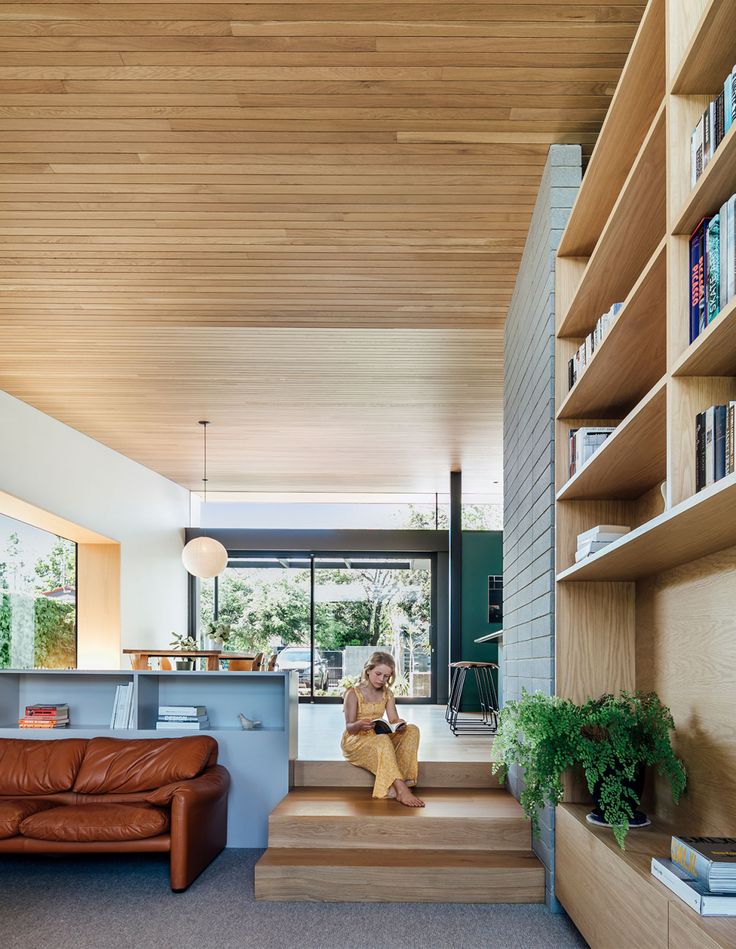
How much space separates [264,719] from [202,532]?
640 centimetres

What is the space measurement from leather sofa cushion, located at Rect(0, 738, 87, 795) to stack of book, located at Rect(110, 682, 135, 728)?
15.3 inches

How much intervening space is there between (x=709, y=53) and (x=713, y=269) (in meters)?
0.54

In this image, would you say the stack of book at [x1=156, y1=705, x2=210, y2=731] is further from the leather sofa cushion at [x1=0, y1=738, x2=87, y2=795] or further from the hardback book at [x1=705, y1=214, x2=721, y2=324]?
the hardback book at [x1=705, y1=214, x2=721, y2=324]

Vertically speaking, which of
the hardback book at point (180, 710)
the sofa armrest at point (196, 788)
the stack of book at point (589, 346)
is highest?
the stack of book at point (589, 346)

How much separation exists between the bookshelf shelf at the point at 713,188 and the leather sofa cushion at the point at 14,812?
4.28 meters

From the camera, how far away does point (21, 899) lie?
15.2 feet

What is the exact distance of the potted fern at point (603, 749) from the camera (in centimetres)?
330

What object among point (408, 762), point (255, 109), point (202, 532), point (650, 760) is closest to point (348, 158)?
point (255, 109)

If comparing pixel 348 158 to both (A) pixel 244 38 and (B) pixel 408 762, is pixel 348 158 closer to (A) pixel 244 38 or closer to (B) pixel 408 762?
(A) pixel 244 38

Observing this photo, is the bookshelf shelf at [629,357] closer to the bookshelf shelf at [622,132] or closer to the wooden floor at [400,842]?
the bookshelf shelf at [622,132]

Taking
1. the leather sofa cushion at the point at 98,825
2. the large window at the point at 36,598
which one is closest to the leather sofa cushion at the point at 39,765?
the leather sofa cushion at the point at 98,825

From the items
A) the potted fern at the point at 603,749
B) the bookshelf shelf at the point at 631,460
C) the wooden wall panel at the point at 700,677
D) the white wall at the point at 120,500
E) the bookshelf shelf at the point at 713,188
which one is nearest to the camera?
the bookshelf shelf at the point at 713,188

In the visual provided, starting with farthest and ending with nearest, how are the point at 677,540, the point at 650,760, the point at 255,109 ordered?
the point at 255,109, the point at 650,760, the point at 677,540

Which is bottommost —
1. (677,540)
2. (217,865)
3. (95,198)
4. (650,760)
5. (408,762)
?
(217,865)
